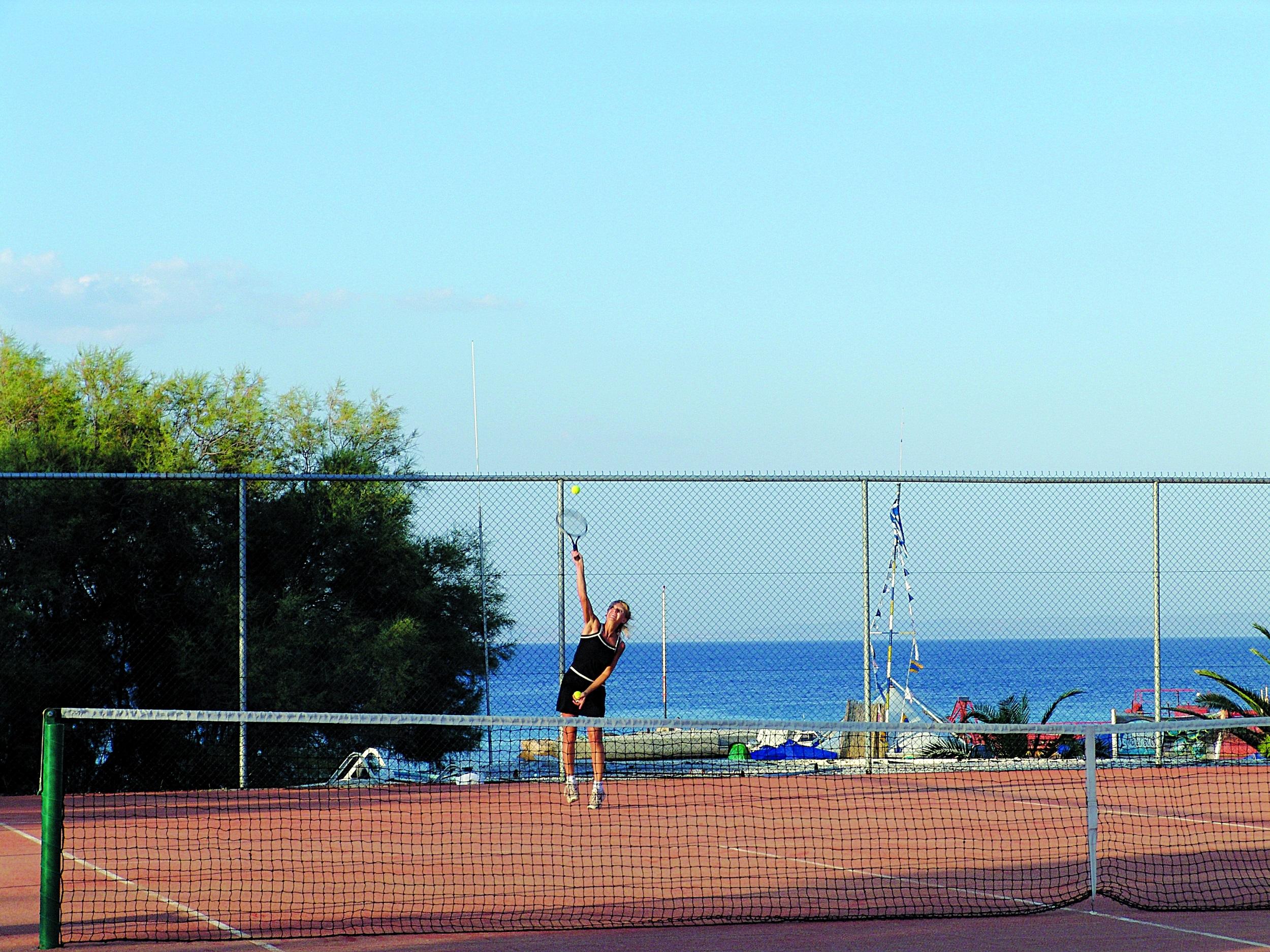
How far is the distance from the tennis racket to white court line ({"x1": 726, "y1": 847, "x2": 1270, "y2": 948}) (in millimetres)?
3257

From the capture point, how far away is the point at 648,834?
9328 mm

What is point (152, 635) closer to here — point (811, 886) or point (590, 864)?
point (590, 864)

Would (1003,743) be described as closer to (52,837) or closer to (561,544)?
(561,544)

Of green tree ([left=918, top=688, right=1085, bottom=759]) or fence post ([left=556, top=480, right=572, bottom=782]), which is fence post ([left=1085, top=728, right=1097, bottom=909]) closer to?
fence post ([left=556, top=480, right=572, bottom=782])

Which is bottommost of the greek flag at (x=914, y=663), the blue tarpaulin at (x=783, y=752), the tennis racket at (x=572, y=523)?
the blue tarpaulin at (x=783, y=752)

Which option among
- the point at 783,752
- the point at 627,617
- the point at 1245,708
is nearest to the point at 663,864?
the point at 627,617

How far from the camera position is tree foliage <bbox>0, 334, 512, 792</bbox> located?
15227mm

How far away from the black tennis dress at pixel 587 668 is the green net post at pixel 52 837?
4.71 metres

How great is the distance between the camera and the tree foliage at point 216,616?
50.0 ft

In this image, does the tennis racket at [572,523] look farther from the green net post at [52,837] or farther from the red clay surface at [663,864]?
the green net post at [52,837]

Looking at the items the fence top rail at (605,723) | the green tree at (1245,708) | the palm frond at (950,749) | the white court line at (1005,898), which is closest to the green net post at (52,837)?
the fence top rail at (605,723)

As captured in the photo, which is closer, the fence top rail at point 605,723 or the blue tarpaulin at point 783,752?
the fence top rail at point 605,723

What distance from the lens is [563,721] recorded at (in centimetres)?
679

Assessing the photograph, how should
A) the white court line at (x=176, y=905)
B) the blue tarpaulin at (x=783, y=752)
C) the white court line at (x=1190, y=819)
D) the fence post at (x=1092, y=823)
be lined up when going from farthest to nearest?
the blue tarpaulin at (x=783, y=752)
the white court line at (x=1190, y=819)
the fence post at (x=1092, y=823)
the white court line at (x=176, y=905)
